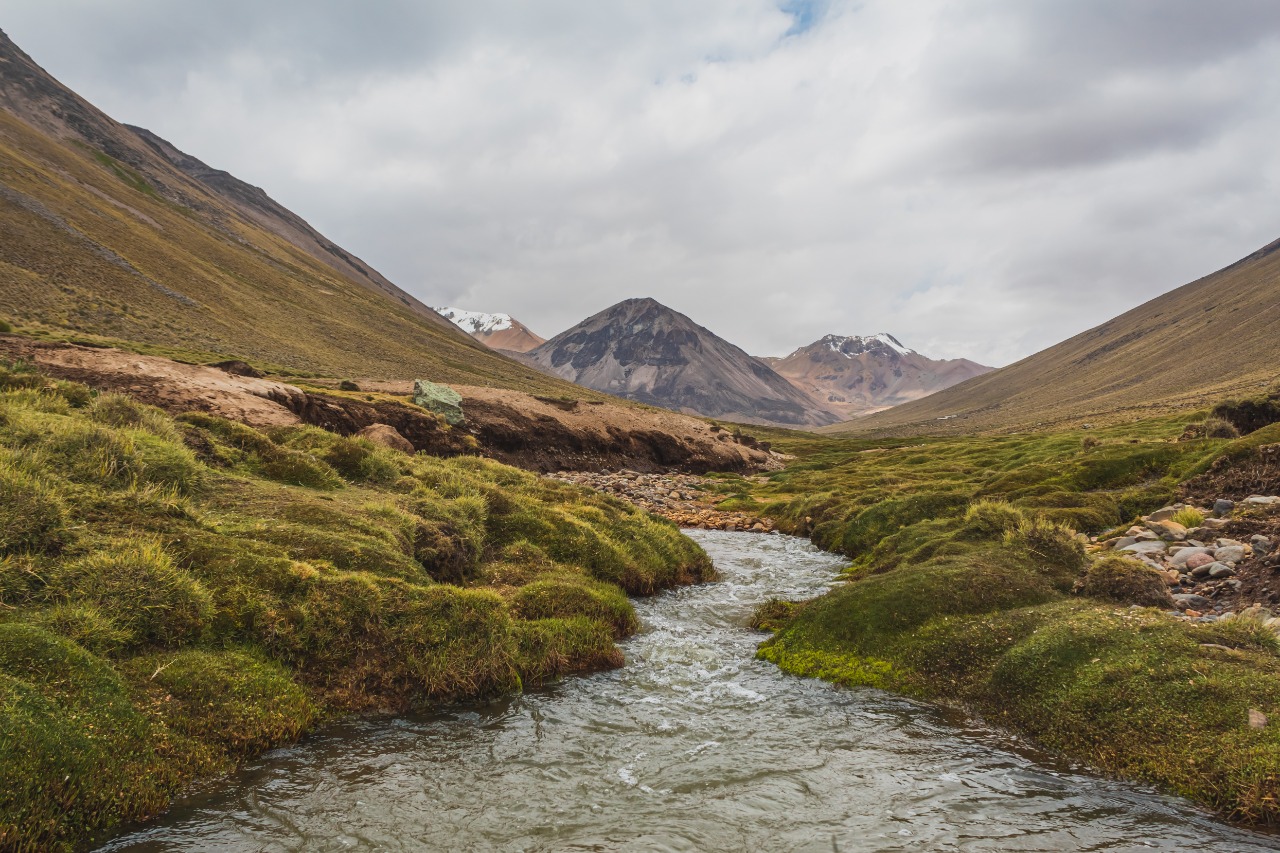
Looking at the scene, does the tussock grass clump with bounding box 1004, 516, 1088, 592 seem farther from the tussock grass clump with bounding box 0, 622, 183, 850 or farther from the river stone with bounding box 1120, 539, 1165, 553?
the tussock grass clump with bounding box 0, 622, 183, 850

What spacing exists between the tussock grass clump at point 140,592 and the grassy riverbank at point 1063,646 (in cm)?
1157

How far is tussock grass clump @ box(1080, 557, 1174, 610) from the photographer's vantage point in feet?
42.3

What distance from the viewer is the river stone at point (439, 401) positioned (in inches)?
2056

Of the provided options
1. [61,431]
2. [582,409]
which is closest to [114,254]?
[582,409]

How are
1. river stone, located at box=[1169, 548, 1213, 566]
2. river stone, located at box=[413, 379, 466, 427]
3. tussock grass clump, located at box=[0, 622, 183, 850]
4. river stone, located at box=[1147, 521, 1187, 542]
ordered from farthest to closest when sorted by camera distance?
river stone, located at box=[413, 379, 466, 427] < river stone, located at box=[1147, 521, 1187, 542] < river stone, located at box=[1169, 548, 1213, 566] < tussock grass clump, located at box=[0, 622, 183, 850]

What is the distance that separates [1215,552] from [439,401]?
49.3 meters

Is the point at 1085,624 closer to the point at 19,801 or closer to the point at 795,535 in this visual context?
the point at 19,801

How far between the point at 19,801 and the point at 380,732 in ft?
14.9

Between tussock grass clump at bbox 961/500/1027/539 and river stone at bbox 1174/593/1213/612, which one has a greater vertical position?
tussock grass clump at bbox 961/500/1027/539

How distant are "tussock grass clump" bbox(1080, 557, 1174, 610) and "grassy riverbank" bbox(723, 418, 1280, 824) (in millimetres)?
47

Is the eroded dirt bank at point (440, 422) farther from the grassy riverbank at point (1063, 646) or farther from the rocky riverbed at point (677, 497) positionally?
the grassy riverbank at point (1063, 646)

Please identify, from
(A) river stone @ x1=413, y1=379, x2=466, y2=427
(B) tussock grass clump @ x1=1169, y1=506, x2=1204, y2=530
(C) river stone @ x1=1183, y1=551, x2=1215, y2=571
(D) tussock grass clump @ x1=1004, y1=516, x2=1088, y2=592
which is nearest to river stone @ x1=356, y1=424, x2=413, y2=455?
(A) river stone @ x1=413, y1=379, x2=466, y2=427

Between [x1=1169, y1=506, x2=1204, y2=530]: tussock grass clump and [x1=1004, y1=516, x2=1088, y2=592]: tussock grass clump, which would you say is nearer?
[x1=1004, y1=516, x2=1088, y2=592]: tussock grass clump

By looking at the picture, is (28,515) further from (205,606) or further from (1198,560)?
(1198,560)
